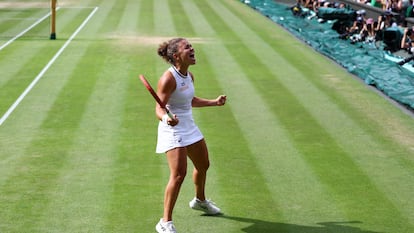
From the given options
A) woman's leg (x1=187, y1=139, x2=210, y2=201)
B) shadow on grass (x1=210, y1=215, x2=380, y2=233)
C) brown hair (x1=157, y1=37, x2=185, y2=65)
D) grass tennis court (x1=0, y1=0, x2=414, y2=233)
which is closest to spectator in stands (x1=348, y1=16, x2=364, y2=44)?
grass tennis court (x1=0, y1=0, x2=414, y2=233)

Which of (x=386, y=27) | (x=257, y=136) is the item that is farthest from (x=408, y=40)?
(x=257, y=136)

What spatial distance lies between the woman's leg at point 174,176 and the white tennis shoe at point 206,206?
988mm

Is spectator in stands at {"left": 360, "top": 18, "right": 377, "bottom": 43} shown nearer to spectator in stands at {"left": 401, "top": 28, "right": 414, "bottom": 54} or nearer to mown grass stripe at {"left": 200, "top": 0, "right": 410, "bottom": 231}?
spectator in stands at {"left": 401, "top": 28, "right": 414, "bottom": 54}

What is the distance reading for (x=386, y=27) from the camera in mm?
29844

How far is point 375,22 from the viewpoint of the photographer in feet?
105

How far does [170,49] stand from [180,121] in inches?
33.9

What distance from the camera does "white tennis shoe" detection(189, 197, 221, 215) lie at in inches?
426

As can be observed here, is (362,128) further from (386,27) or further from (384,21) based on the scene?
(384,21)

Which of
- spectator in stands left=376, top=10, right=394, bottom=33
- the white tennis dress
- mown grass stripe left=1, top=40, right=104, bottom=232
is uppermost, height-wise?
the white tennis dress

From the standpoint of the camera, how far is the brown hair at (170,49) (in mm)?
9906

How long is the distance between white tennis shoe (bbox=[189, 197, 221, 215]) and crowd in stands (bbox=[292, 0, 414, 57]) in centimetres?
1632

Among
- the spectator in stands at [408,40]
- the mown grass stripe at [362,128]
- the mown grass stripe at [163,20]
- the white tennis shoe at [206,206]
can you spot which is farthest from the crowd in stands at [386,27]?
the white tennis shoe at [206,206]

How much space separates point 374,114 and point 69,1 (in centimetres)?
3100

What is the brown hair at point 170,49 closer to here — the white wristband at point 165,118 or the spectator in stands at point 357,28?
the white wristband at point 165,118
